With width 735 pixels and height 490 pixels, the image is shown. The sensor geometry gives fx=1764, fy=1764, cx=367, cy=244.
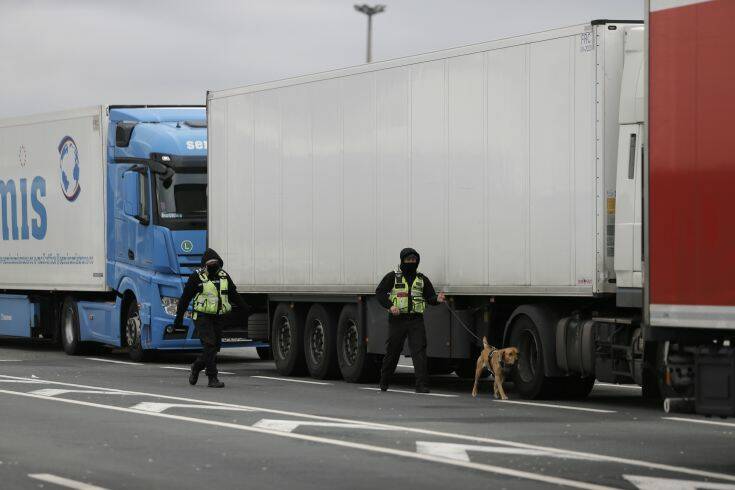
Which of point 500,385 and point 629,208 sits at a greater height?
point 629,208

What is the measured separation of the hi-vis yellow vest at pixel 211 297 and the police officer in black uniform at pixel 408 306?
2.14m

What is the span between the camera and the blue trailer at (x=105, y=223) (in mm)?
27344

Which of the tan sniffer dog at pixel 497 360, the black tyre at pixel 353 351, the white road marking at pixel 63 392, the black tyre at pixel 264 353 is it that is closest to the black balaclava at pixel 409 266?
the tan sniffer dog at pixel 497 360

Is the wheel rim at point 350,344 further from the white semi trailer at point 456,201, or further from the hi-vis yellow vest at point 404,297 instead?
the hi-vis yellow vest at point 404,297

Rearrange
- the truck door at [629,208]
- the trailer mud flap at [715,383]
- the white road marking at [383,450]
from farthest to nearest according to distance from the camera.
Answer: the truck door at [629,208] → the trailer mud flap at [715,383] → the white road marking at [383,450]

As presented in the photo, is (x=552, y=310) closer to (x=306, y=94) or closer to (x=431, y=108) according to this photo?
(x=431, y=108)

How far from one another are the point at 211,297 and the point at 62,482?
10.5m

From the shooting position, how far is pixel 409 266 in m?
20.3

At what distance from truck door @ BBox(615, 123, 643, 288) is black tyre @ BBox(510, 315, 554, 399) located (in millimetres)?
1904

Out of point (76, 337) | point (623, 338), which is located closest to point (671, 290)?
point (623, 338)

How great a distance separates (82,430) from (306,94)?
881 centimetres

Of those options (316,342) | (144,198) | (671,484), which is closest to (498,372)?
(316,342)

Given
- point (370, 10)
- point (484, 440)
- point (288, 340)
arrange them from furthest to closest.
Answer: point (370, 10), point (288, 340), point (484, 440)

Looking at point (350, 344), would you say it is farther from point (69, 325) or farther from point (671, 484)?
point (671, 484)
